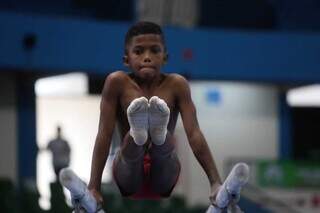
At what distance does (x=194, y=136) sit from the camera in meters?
5.16

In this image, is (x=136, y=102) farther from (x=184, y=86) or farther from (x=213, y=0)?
(x=213, y=0)

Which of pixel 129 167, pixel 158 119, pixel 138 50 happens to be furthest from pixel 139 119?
pixel 129 167

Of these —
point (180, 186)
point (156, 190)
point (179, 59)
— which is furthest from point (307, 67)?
point (156, 190)

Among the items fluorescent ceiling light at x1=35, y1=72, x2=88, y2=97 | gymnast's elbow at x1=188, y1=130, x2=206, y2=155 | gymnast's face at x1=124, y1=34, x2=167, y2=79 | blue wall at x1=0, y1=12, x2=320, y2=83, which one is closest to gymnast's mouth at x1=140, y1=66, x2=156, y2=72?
gymnast's face at x1=124, y1=34, x2=167, y2=79

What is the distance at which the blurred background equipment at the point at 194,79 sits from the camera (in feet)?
39.3

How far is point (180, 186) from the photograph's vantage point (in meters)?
15.3

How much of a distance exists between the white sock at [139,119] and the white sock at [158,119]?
4cm

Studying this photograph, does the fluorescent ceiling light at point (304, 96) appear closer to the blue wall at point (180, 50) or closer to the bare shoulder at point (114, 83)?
the blue wall at point (180, 50)

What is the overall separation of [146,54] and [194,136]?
2.11ft

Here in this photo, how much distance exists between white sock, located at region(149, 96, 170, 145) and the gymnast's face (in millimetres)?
449

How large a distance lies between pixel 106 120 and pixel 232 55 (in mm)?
8191

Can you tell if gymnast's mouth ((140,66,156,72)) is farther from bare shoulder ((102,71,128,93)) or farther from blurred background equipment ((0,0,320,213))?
blurred background equipment ((0,0,320,213))

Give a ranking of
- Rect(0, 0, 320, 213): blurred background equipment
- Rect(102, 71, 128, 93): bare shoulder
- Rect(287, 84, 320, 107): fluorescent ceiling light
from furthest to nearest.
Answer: Rect(287, 84, 320, 107): fluorescent ceiling light
Rect(0, 0, 320, 213): blurred background equipment
Rect(102, 71, 128, 93): bare shoulder

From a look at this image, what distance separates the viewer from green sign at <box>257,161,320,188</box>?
13.0 metres
